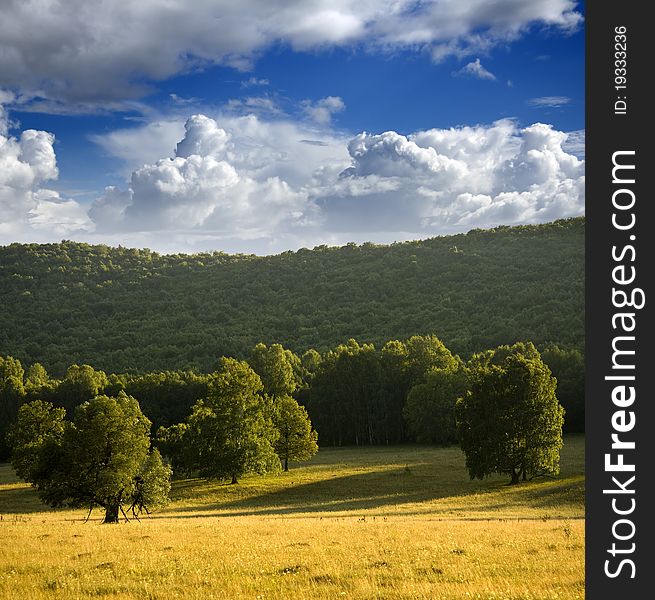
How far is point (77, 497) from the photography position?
43125 millimetres

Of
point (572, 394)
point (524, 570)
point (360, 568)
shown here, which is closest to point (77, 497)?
point (360, 568)

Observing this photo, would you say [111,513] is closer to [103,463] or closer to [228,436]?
[103,463]

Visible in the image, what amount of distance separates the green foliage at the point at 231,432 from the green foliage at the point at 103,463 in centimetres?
2254

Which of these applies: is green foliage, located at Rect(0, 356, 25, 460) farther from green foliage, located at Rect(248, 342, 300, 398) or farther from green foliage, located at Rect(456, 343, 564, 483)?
green foliage, located at Rect(456, 343, 564, 483)

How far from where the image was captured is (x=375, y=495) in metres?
59.0

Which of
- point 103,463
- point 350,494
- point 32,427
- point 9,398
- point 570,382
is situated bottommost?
point 350,494

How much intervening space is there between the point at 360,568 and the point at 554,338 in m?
131

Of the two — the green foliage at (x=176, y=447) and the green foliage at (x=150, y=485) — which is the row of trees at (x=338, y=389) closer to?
the green foliage at (x=176, y=447)

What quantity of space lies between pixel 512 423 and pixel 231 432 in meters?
28.0

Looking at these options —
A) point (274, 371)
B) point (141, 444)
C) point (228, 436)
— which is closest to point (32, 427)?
point (228, 436)

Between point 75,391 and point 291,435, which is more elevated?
point 75,391

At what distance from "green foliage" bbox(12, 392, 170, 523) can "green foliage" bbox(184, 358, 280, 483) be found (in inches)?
888

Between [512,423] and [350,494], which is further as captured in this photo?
[512,423]

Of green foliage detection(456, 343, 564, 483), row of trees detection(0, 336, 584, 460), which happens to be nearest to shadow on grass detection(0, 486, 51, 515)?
green foliage detection(456, 343, 564, 483)
